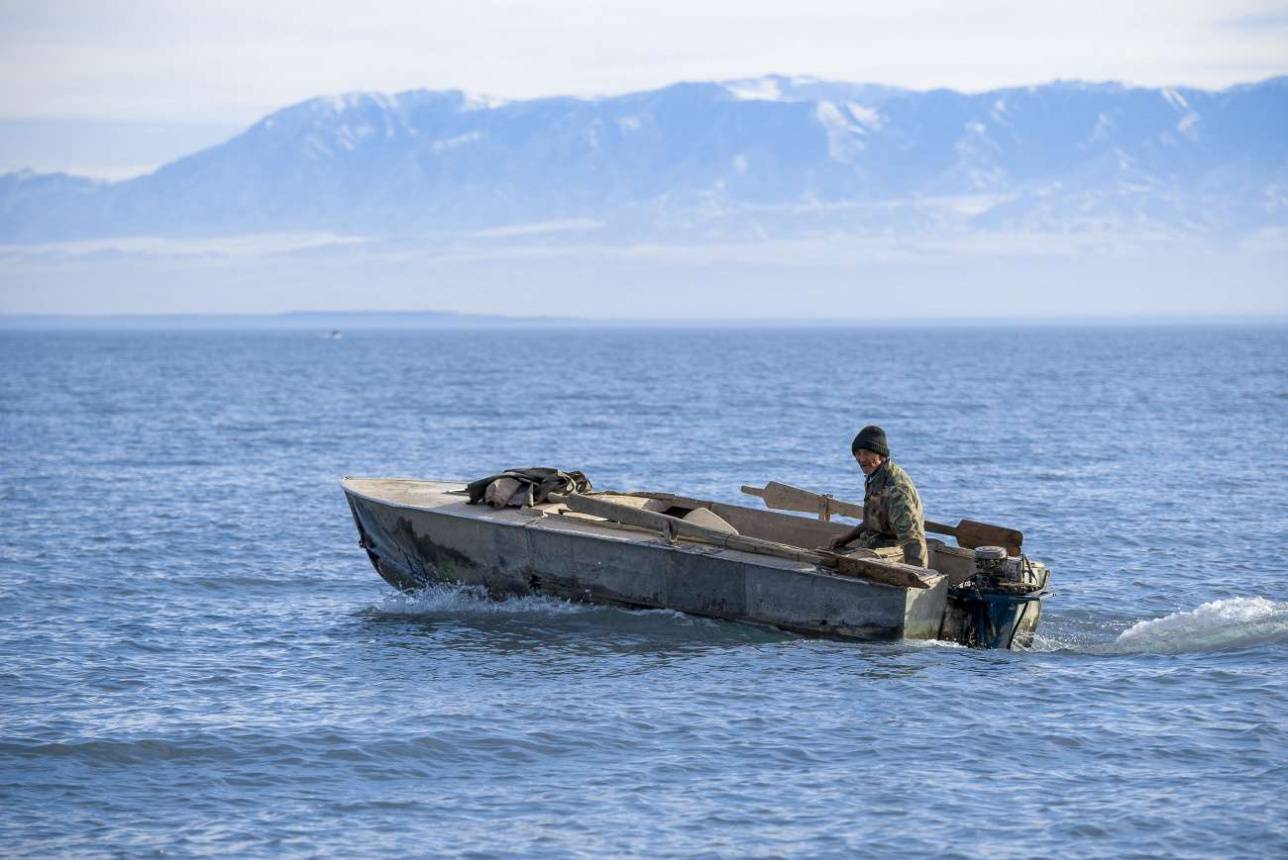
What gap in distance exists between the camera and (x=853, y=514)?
16906 mm

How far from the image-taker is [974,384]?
74.7 m

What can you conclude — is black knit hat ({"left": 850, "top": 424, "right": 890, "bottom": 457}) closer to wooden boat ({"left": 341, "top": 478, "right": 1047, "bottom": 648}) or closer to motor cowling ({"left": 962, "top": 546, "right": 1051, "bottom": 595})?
wooden boat ({"left": 341, "top": 478, "right": 1047, "bottom": 648})

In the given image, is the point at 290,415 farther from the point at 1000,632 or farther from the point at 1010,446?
the point at 1000,632

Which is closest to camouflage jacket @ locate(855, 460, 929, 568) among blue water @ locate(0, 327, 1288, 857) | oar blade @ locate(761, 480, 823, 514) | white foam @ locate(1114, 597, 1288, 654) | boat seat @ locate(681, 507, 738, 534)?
blue water @ locate(0, 327, 1288, 857)

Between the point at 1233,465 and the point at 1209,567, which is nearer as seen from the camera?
the point at 1209,567

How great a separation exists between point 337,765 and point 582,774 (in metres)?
1.94

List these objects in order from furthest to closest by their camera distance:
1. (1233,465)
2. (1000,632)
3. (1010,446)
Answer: (1010,446)
(1233,465)
(1000,632)

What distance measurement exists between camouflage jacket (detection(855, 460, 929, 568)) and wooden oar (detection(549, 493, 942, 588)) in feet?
0.76

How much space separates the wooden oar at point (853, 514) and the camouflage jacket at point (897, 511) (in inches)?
30.7

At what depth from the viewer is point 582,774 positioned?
11.6 m

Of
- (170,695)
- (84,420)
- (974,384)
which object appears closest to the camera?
(170,695)

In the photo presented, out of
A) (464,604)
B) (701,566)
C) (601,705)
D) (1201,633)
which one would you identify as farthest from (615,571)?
(1201,633)

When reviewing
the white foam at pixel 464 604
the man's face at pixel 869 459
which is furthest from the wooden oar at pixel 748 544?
the white foam at pixel 464 604

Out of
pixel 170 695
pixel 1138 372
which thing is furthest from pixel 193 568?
pixel 1138 372
